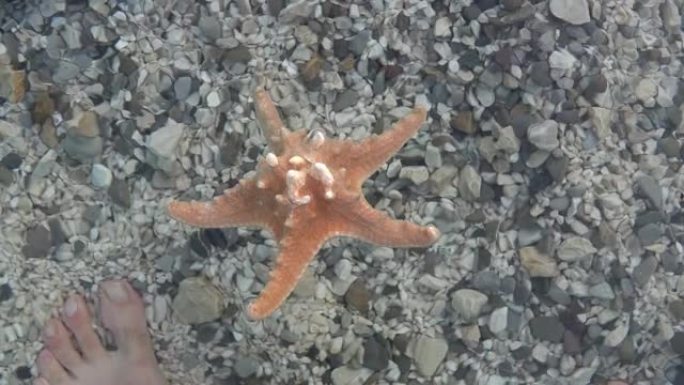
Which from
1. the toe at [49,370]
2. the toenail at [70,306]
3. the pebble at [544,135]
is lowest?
the toe at [49,370]

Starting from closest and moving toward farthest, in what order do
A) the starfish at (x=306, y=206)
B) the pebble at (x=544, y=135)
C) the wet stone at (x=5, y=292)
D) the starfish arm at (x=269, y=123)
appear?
the starfish at (x=306, y=206) → the starfish arm at (x=269, y=123) → the pebble at (x=544, y=135) → the wet stone at (x=5, y=292)

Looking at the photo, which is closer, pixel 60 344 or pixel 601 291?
pixel 601 291

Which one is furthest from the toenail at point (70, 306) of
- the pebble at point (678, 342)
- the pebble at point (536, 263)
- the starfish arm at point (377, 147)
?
the pebble at point (678, 342)

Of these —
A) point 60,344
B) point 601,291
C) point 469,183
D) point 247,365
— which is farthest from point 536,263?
point 60,344

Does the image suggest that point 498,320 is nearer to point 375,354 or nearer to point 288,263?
point 375,354

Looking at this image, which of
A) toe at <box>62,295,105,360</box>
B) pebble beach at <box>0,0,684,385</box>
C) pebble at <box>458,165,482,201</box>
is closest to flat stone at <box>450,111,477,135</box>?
pebble beach at <box>0,0,684,385</box>

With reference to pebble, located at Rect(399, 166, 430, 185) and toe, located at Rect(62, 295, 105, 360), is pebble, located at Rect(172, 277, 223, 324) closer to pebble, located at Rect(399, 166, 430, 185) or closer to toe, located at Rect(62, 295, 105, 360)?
toe, located at Rect(62, 295, 105, 360)

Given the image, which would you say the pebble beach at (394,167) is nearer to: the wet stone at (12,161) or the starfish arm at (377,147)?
the wet stone at (12,161)

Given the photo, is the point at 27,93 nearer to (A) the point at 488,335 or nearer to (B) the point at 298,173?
(B) the point at 298,173
